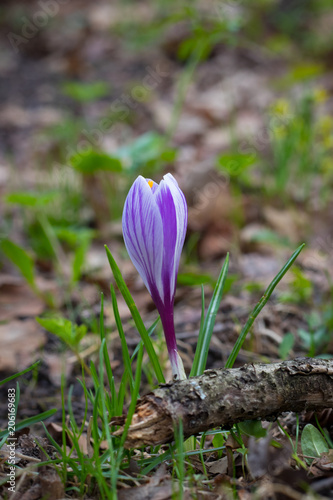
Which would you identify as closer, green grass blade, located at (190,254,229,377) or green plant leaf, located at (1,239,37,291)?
green grass blade, located at (190,254,229,377)

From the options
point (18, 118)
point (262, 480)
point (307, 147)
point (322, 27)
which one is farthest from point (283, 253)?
point (322, 27)

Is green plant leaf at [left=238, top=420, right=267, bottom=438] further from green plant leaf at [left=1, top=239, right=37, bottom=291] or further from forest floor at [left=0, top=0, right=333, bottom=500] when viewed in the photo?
green plant leaf at [left=1, top=239, right=37, bottom=291]

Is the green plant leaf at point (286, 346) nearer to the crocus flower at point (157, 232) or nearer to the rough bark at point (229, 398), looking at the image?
the rough bark at point (229, 398)

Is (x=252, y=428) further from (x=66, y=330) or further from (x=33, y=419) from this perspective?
(x=66, y=330)

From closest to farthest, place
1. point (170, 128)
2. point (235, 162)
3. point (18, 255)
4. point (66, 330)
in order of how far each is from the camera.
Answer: point (66, 330) < point (18, 255) < point (235, 162) < point (170, 128)

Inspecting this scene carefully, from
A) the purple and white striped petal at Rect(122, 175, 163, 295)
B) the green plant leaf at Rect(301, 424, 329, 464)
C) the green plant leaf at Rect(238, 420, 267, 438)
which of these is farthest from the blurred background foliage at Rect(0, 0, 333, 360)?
the purple and white striped petal at Rect(122, 175, 163, 295)

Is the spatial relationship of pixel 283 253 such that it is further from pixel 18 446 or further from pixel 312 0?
pixel 312 0

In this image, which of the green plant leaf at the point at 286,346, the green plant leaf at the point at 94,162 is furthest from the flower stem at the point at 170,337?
the green plant leaf at the point at 94,162

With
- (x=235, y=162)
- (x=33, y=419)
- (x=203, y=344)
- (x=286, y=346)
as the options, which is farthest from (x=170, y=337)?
(x=235, y=162)
